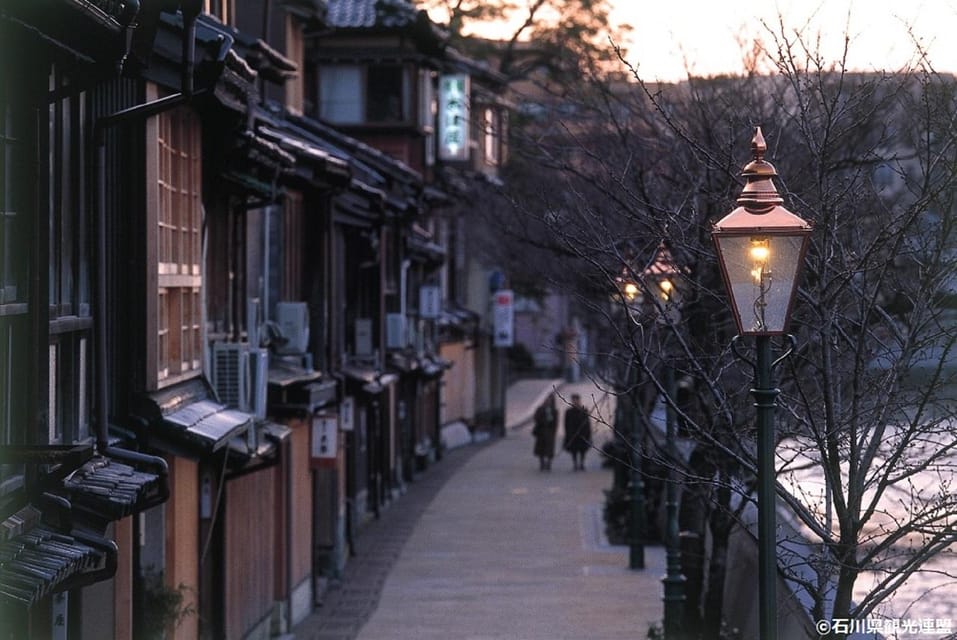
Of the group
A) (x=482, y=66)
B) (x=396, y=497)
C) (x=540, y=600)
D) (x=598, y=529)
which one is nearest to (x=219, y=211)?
(x=540, y=600)

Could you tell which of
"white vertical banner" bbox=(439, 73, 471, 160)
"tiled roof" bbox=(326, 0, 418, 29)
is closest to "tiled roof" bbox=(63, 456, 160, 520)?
"tiled roof" bbox=(326, 0, 418, 29)

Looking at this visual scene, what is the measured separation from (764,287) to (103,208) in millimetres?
5571

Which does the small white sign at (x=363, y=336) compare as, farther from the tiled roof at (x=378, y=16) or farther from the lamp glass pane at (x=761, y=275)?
the lamp glass pane at (x=761, y=275)

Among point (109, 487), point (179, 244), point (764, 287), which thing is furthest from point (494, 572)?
point (764, 287)

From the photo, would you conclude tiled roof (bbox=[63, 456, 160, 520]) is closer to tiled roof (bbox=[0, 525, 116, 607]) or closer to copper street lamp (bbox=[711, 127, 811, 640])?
tiled roof (bbox=[0, 525, 116, 607])

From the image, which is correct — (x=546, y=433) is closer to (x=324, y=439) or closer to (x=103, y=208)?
(x=324, y=439)

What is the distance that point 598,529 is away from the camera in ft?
107

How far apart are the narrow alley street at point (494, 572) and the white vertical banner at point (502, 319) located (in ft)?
47.6

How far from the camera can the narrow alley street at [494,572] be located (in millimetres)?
21906

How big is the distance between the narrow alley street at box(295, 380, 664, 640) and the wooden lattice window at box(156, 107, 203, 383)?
4.24 meters

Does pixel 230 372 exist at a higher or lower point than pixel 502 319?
higher

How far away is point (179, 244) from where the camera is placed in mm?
15992

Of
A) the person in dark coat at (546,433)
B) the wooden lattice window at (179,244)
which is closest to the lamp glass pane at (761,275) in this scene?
the wooden lattice window at (179,244)

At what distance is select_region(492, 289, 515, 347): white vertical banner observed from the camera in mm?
57812
